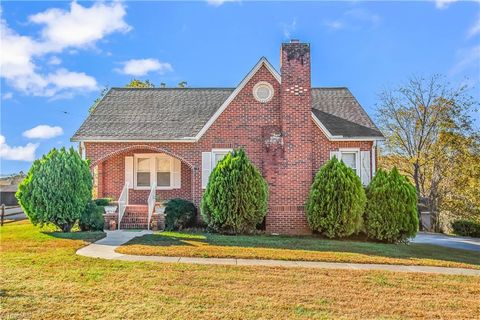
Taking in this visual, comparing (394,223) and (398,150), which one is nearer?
(394,223)

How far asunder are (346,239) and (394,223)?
63.9 inches


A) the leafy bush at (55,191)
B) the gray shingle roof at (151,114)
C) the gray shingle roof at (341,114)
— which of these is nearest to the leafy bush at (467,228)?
the gray shingle roof at (341,114)

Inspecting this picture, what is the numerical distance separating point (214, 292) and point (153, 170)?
1114 centimetres

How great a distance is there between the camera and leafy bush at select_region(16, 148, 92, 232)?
39.2 feet

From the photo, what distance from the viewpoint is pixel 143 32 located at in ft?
43.2

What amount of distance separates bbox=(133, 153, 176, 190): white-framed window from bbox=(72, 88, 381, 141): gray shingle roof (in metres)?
1.41

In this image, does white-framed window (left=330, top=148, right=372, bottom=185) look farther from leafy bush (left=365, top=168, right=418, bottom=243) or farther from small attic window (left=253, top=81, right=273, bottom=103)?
small attic window (left=253, top=81, right=273, bottom=103)

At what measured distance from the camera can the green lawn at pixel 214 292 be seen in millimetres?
4992

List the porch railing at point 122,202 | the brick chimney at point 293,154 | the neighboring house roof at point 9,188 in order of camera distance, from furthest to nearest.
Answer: the neighboring house roof at point 9,188
the porch railing at point 122,202
the brick chimney at point 293,154

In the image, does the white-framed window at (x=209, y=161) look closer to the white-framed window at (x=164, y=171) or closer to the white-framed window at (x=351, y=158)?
the white-framed window at (x=164, y=171)

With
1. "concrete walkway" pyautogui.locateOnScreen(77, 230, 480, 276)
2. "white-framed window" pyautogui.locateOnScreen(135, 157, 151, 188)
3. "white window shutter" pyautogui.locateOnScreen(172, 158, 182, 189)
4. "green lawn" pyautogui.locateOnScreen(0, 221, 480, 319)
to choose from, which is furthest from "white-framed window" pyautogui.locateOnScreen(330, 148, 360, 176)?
"white-framed window" pyautogui.locateOnScreen(135, 157, 151, 188)

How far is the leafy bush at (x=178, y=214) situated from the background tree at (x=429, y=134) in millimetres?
14525

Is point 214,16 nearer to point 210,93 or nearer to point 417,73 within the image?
point 210,93

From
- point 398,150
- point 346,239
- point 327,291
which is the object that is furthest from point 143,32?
point 398,150
